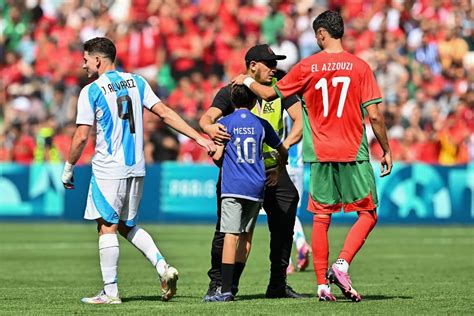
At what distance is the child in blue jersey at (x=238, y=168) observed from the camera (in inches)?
417

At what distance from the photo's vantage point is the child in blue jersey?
1059 centimetres

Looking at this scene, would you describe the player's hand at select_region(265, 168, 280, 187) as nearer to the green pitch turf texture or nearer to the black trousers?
the black trousers

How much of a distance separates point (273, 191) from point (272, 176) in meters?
0.32

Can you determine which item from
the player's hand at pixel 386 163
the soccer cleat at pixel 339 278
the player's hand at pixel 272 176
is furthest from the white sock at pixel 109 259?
the player's hand at pixel 386 163

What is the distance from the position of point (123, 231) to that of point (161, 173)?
1458cm

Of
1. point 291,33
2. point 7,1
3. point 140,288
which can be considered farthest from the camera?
point 7,1

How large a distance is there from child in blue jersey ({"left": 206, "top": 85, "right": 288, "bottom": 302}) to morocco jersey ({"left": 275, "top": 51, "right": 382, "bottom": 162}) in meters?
0.35

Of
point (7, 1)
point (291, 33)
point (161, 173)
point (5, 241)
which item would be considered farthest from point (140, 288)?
point (7, 1)

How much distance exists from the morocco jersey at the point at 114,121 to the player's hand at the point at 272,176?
3.94ft

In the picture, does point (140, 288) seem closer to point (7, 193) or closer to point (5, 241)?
point (5, 241)

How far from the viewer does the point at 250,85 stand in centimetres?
1059

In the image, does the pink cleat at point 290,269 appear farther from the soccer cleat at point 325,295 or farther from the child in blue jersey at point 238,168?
the child in blue jersey at point 238,168

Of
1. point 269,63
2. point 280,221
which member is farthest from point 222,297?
point 269,63

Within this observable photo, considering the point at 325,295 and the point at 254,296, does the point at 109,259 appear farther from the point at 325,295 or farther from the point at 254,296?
the point at 325,295
